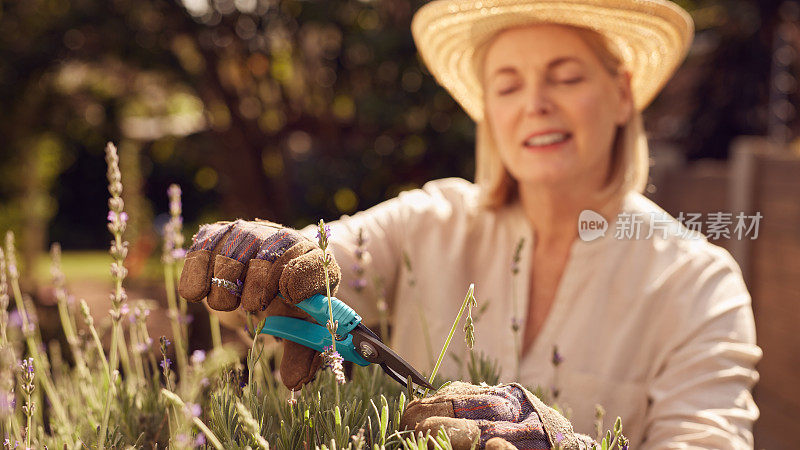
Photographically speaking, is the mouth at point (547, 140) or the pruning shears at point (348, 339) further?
the mouth at point (547, 140)

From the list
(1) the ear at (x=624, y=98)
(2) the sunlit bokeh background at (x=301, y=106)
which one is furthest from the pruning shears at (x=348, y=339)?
(2) the sunlit bokeh background at (x=301, y=106)

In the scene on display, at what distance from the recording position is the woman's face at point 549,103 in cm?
193

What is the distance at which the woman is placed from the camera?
1744 millimetres

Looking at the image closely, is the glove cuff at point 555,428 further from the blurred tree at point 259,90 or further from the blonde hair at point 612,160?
the blurred tree at point 259,90

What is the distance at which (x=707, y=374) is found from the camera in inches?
62.4

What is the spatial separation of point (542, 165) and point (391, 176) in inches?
158

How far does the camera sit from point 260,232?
3.18 feet

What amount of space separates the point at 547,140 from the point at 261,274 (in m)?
1.26

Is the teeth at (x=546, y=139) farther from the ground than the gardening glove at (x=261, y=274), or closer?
farther from the ground

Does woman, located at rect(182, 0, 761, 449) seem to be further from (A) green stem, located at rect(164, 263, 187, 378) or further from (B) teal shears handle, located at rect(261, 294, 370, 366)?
(B) teal shears handle, located at rect(261, 294, 370, 366)

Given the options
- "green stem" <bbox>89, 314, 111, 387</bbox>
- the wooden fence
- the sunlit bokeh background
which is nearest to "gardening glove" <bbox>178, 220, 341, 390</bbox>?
"green stem" <bbox>89, 314, 111, 387</bbox>

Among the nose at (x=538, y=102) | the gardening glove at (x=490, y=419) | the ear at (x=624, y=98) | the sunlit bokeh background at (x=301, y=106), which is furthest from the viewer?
the sunlit bokeh background at (x=301, y=106)

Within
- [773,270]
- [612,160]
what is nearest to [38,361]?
[612,160]

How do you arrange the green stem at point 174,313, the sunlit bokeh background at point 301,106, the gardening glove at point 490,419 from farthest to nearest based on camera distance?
1. the sunlit bokeh background at point 301,106
2. the green stem at point 174,313
3. the gardening glove at point 490,419
